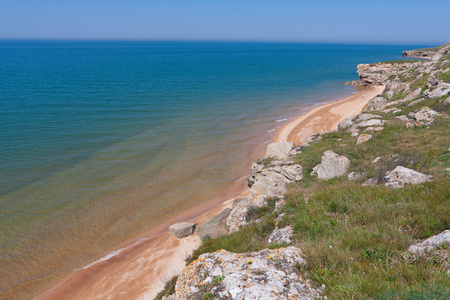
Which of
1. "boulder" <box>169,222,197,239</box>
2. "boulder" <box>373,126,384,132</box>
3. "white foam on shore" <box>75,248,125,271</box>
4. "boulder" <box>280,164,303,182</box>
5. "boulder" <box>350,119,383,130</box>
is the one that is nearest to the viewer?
"white foam on shore" <box>75,248,125,271</box>

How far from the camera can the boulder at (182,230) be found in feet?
52.5

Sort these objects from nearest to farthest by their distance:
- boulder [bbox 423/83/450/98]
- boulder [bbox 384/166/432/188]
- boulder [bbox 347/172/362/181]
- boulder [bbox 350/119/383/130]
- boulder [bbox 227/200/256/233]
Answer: boulder [bbox 384/166/432/188], boulder [bbox 227/200/256/233], boulder [bbox 347/172/362/181], boulder [bbox 350/119/383/130], boulder [bbox 423/83/450/98]

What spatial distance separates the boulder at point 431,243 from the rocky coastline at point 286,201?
0.02m

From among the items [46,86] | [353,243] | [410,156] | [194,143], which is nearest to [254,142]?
[194,143]

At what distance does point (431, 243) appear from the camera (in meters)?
5.36

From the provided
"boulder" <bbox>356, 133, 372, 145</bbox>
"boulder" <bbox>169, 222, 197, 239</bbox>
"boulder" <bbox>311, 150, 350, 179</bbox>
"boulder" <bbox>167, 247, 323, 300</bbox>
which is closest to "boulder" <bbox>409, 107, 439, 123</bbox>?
"boulder" <bbox>356, 133, 372, 145</bbox>

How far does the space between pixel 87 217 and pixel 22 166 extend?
10.6 m

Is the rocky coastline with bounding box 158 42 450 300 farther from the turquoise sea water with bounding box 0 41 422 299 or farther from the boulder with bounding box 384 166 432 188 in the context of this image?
the turquoise sea water with bounding box 0 41 422 299

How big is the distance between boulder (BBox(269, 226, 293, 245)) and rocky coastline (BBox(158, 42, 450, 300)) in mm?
36

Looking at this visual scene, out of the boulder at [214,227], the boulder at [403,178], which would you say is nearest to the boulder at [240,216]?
the boulder at [214,227]

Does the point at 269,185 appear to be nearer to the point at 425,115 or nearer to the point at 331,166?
the point at 331,166

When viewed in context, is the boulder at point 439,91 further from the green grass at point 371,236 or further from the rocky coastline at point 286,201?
the green grass at point 371,236

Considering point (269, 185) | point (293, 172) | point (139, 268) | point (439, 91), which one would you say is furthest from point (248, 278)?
point (439, 91)

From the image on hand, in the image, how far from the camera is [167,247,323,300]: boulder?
180 inches
